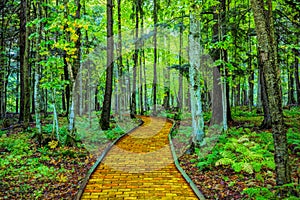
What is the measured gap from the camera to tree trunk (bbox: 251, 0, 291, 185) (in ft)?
15.3

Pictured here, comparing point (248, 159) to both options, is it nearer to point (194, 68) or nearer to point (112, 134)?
point (194, 68)

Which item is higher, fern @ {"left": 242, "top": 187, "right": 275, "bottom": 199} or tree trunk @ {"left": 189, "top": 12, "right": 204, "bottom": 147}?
tree trunk @ {"left": 189, "top": 12, "right": 204, "bottom": 147}

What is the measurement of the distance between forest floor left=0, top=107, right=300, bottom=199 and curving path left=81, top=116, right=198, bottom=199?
1.50 ft

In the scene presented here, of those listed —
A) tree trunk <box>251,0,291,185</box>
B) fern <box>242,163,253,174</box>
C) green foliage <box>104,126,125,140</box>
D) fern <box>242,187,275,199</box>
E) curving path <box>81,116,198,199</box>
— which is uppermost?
tree trunk <box>251,0,291,185</box>

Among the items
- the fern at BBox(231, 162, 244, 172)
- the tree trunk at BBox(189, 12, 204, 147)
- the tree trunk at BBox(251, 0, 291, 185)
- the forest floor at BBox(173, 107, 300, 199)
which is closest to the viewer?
the tree trunk at BBox(251, 0, 291, 185)

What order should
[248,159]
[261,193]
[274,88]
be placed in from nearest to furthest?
1. [274,88]
2. [261,193]
3. [248,159]

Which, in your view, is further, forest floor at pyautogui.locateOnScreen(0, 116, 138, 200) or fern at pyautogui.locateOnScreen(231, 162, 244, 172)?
fern at pyautogui.locateOnScreen(231, 162, 244, 172)

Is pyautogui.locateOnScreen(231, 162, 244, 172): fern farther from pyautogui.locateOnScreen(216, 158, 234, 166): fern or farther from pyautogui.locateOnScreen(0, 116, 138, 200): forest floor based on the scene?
pyautogui.locateOnScreen(0, 116, 138, 200): forest floor

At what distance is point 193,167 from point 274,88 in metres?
4.13

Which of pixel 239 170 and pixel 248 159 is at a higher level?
pixel 248 159

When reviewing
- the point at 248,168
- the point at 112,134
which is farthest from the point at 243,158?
the point at 112,134

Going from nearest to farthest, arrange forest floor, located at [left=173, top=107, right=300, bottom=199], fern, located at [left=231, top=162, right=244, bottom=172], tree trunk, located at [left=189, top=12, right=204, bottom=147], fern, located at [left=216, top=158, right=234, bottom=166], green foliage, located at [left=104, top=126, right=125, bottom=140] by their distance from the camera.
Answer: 1. forest floor, located at [left=173, top=107, right=300, bottom=199]
2. fern, located at [left=231, top=162, right=244, bottom=172]
3. fern, located at [left=216, top=158, right=234, bottom=166]
4. tree trunk, located at [left=189, top=12, right=204, bottom=147]
5. green foliage, located at [left=104, top=126, right=125, bottom=140]

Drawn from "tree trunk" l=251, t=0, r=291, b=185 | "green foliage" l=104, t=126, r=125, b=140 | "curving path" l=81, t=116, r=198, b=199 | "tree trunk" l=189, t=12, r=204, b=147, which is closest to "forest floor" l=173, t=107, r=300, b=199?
"tree trunk" l=251, t=0, r=291, b=185

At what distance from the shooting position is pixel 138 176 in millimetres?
6977
